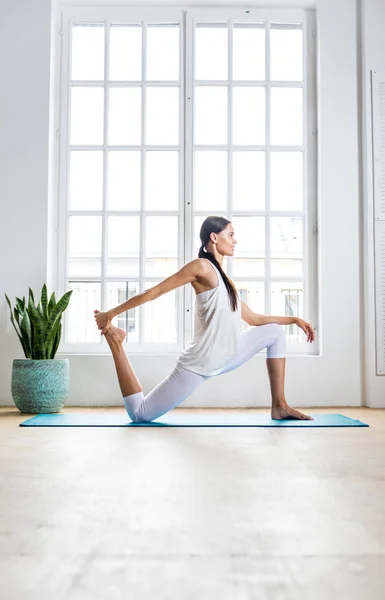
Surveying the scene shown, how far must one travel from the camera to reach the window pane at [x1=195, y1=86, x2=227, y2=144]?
4.76 metres

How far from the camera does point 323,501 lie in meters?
1.71

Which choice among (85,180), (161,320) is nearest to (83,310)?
(161,320)

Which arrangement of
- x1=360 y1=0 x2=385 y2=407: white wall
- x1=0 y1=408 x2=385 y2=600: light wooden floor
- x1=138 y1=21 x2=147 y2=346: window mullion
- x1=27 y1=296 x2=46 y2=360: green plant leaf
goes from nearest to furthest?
x1=0 y1=408 x2=385 y2=600: light wooden floor < x1=27 y1=296 x2=46 y2=360: green plant leaf < x1=360 y1=0 x2=385 y2=407: white wall < x1=138 y1=21 x2=147 y2=346: window mullion

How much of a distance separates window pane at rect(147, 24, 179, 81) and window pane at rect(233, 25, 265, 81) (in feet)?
1.45

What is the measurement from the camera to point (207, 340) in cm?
340

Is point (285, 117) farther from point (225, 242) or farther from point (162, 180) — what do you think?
point (225, 242)

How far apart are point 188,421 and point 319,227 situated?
1.85 meters

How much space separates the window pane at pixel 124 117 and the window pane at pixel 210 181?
1.60ft

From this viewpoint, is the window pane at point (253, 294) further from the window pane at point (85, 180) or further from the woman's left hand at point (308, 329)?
the window pane at point (85, 180)

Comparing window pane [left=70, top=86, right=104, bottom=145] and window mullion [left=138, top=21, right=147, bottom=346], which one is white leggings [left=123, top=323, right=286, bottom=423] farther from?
window pane [left=70, top=86, right=104, bottom=145]

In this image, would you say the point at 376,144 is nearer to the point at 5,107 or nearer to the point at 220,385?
the point at 220,385

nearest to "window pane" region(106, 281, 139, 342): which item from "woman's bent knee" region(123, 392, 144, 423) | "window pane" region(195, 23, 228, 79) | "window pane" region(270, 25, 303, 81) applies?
"woman's bent knee" region(123, 392, 144, 423)

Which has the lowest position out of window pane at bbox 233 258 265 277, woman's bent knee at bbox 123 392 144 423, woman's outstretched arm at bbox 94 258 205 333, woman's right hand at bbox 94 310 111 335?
woman's bent knee at bbox 123 392 144 423

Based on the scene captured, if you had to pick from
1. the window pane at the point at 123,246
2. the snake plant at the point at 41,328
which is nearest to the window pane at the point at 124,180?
the window pane at the point at 123,246
